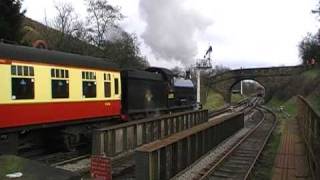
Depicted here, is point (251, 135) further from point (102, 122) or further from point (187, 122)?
point (102, 122)

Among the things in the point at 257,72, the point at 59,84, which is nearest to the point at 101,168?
the point at 59,84

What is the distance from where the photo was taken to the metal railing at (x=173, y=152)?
1152 centimetres

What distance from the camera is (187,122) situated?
26.0 metres

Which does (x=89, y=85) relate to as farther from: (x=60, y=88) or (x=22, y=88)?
(x=22, y=88)

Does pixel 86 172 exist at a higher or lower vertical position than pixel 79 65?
lower

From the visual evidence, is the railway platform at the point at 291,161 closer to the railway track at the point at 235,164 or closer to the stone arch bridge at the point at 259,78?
the railway track at the point at 235,164

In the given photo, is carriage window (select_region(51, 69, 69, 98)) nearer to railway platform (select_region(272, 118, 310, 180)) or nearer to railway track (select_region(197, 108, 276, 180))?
railway track (select_region(197, 108, 276, 180))

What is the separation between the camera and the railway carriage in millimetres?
13633

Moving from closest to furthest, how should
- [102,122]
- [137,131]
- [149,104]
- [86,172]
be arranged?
1. [86,172]
2. [137,131]
3. [102,122]
4. [149,104]

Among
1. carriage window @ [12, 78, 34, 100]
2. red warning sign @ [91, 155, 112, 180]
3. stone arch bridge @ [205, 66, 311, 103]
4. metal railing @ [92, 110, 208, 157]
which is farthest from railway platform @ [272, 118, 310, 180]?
stone arch bridge @ [205, 66, 311, 103]

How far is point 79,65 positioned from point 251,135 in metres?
12.8

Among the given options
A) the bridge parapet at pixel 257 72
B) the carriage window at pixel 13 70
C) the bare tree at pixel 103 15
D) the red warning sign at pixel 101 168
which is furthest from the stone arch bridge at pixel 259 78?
the red warning sign at pixel 101 168

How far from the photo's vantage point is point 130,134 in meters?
17.4

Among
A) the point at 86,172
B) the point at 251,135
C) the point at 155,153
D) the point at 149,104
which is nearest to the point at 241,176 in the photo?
the point at 155,153
